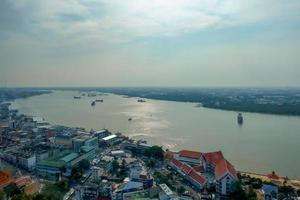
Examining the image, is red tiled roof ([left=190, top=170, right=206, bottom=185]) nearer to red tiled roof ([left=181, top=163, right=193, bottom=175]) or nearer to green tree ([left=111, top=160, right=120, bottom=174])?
red tiled roof ([left=181, top=163, right=193, bottom=175])

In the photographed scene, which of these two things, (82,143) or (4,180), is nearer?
(4,180)

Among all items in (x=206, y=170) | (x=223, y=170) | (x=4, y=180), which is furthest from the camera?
(x=206, y=170)

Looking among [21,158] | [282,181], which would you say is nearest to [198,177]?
[282,181]

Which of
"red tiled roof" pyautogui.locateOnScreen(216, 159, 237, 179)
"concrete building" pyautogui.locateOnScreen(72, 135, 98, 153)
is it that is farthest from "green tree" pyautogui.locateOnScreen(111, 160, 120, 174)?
"red tiled roof" pyautogui.locateOnScreen(216, 159, 237, 179)

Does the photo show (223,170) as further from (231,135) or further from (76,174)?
(231,135)

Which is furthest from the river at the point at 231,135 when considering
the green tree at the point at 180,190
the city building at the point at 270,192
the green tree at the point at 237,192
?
the green tree at the point at 180,190

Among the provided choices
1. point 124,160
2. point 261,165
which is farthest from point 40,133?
point 261,165

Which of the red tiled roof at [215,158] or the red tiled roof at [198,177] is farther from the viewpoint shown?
the red tiled roof at [215,158]

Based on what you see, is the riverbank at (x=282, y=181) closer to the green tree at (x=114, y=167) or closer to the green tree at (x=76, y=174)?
the green tree at (x=114, y=167)

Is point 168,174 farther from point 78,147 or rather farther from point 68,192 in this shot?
point 78,147

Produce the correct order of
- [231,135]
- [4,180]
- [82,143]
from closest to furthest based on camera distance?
1. [4,180]
2. [82,143]
3. [231,135]

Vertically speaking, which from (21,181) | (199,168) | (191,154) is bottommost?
(21,181)
